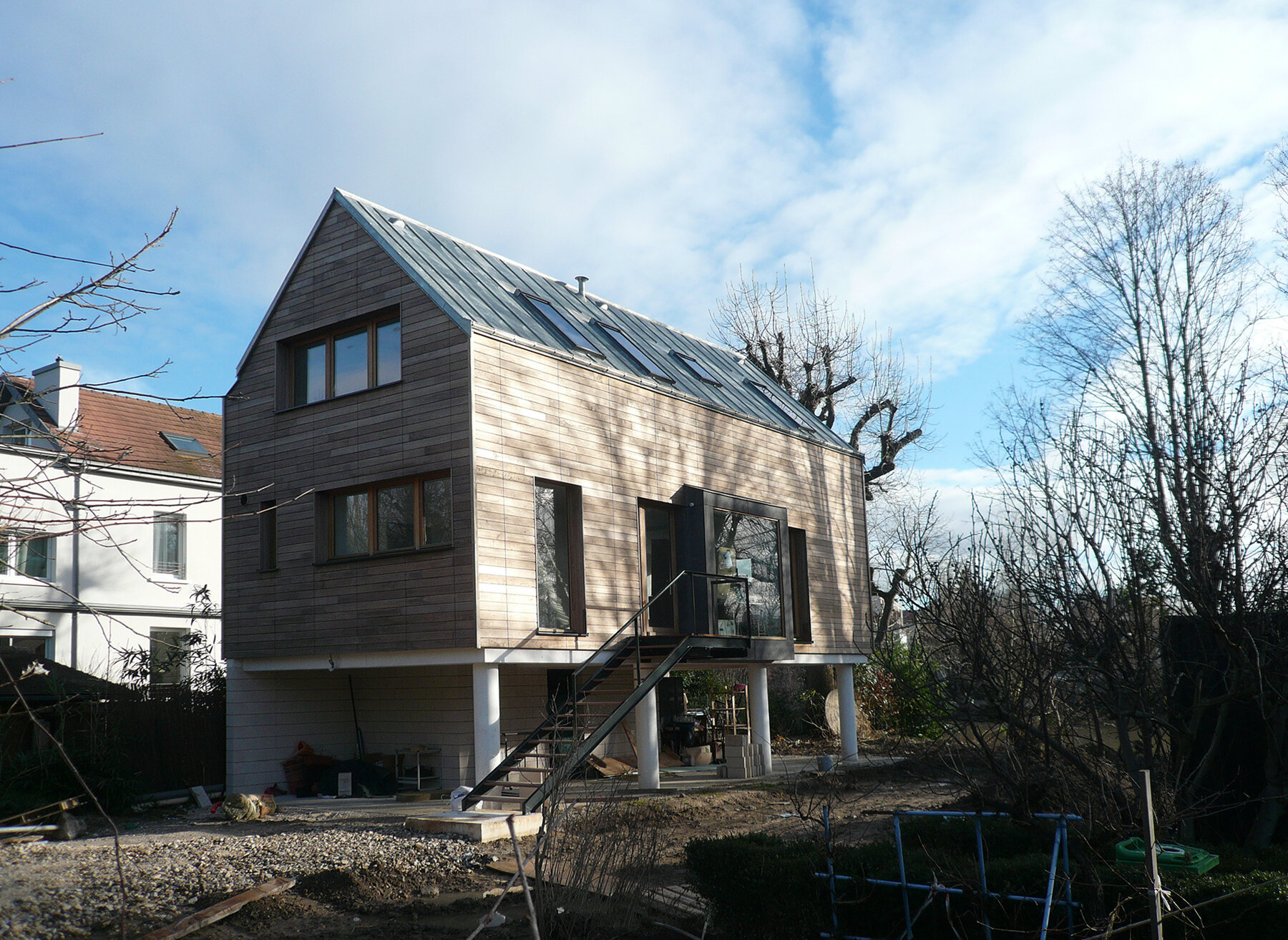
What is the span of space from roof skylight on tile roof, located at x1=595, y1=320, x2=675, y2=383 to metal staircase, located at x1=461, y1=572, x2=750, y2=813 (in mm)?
3570

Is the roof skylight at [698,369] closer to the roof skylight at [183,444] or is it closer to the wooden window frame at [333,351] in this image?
the wooden window frame at [333,351]

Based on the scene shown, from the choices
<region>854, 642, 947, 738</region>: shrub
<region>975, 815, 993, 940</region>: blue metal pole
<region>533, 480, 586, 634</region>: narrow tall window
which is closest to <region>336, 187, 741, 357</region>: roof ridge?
<region>533, 480, 586, 634</region>: narrow tall window

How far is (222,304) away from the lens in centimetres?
591

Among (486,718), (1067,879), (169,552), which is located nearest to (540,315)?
(486,718)

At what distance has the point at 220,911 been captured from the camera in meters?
7.80

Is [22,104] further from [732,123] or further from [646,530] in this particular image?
[646,530]

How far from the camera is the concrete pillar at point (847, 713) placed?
1864 cm

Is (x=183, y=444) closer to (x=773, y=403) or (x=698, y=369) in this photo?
(x=698, y=369)

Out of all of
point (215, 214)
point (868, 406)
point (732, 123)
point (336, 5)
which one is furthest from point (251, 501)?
point (868, 406)

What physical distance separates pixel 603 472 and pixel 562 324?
278cm

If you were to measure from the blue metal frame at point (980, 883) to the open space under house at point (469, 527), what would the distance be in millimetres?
5706

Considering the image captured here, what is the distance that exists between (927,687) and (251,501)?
1121 cm

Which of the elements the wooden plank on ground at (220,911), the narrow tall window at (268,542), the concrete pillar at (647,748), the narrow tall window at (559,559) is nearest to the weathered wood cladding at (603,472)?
the narrow tall window at (559,559)

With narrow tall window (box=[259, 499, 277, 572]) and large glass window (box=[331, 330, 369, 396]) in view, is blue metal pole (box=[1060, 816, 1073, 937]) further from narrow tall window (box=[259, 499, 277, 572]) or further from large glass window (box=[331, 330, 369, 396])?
narrow tall window (box=[259, 499, 277, 572])
